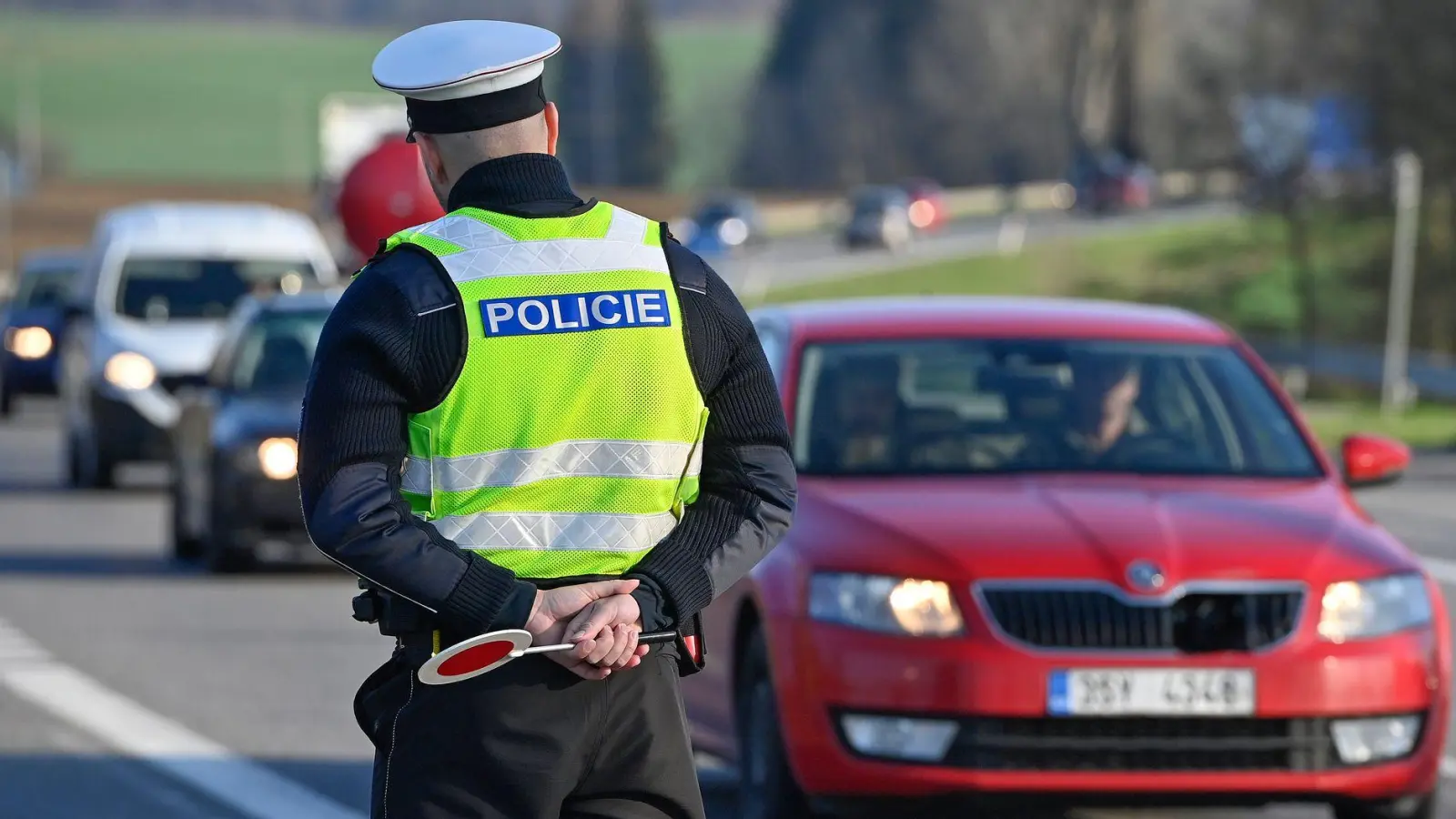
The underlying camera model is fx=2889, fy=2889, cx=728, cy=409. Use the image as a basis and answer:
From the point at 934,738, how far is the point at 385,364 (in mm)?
3421

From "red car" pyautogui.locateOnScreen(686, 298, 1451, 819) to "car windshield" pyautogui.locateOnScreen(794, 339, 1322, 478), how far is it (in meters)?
0.22

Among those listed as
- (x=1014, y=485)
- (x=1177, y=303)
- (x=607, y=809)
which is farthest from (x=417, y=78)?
(x=1177, y=303)

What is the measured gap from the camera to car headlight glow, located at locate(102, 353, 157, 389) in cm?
2094

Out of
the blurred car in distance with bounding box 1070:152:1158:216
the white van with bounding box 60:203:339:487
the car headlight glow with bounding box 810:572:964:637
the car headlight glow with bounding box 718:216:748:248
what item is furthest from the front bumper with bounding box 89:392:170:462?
the blurred car in distance with bounding box 1070:152:1158:216

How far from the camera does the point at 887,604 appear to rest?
709cm

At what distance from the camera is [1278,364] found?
153ft

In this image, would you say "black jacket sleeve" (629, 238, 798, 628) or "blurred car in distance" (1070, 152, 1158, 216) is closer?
"black jacket sleeve" (629, 238, 798, 628)

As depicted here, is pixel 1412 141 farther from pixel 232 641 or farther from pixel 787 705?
pixel 787 705

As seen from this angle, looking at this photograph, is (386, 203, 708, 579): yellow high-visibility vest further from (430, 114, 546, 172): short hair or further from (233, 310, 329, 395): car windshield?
(233, 310, 329, 395): car windshield

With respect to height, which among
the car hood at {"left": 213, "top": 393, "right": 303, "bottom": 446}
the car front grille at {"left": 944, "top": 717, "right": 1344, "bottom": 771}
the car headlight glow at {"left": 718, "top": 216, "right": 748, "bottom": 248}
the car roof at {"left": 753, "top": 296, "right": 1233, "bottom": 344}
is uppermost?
the car roof at {"left": 753, "top": 296, "right": 1233, "bottom": 344}

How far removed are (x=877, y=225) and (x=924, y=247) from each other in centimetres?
176

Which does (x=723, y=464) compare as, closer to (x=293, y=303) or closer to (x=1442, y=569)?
(x=1442, y=569)

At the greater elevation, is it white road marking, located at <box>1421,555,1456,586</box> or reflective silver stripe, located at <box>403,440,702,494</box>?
reflective silver stripe, located at <box>403,440,702,494</box>

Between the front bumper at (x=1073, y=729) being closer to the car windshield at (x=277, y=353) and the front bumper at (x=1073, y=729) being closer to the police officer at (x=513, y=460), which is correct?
the police officer at (x=513, y=460)
